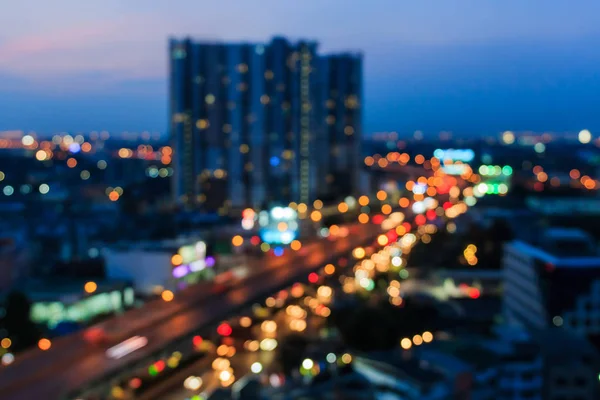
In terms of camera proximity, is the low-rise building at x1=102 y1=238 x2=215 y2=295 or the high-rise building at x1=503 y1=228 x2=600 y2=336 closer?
the high-rise building at x1=503 y1=228 x2=600 y2=336

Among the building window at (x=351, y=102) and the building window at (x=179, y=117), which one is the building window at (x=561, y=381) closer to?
the building window at (x=179, y=117)

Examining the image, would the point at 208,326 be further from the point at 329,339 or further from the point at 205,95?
the point at 205,95

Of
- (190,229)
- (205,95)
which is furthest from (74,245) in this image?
(205,95)

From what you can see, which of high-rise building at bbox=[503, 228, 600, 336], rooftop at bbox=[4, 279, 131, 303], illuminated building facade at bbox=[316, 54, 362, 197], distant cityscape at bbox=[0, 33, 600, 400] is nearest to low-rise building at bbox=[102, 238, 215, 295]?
distant cityscape at bbox=[0, 33, 600, 400]

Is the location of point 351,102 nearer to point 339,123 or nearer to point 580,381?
point 339,123

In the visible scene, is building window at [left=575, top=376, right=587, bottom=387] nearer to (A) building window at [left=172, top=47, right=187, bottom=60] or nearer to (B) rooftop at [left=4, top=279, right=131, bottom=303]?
(B) rooftop at [left=4, top=279, right=131, bottom=303]

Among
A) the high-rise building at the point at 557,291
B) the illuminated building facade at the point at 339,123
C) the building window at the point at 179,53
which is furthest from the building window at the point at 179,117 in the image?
the high-rise building at the point at 557,291

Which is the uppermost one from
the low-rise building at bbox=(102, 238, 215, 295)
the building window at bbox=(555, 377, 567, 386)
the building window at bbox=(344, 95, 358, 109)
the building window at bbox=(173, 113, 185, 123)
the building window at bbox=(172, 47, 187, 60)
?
the building window at bbox=(172, 47, 187, 60)
